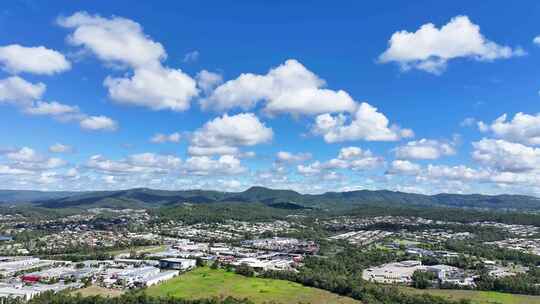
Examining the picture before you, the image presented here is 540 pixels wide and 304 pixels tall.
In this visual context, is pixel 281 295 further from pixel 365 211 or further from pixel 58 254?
pixel 365 211

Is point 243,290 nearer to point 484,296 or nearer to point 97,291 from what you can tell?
point 97,291

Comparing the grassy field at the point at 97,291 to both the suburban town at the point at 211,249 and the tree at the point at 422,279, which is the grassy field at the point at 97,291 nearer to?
the suburban town at the point at 211,249

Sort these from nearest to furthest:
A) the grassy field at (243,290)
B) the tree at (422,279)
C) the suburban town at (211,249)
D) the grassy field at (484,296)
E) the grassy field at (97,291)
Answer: the grassy field at (243,290), the grassy field at (97,291), the grassy field at (484,296), the tree at (422,279), the suburban town at (211,249)

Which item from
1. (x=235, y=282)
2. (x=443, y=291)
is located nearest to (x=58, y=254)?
(x=235, y=282)

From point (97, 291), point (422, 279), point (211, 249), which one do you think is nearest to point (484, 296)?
point (422, 279)

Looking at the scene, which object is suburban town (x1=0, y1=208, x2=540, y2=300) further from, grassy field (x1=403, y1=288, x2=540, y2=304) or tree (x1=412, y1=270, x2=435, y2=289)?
grassy field (x1=403, y1=288, x2=540, y2=304)

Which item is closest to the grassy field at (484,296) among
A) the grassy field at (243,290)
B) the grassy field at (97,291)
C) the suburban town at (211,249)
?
the suburban town at (211,249)

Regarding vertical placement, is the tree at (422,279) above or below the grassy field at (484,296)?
above

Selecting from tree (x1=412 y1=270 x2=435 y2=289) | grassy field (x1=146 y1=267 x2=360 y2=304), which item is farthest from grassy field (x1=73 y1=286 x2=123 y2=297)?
A: tree (x1=412 y1=270 x2=435 y2=289)
